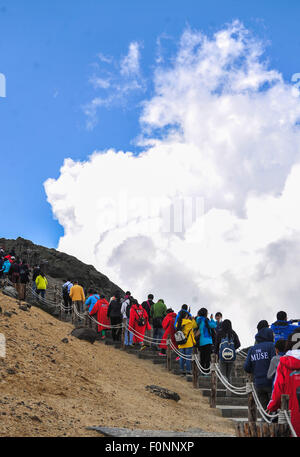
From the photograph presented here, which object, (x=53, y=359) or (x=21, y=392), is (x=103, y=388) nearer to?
(x=53, y=359)

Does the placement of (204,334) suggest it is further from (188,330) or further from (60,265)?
(60,265)

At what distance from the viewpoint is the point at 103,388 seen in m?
11.8

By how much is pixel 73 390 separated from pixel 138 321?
835 centimetres

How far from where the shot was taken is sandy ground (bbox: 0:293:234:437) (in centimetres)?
867

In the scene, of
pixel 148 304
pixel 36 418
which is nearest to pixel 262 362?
pixel 36 418

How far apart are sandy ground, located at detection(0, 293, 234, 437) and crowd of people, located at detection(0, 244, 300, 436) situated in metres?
1.46

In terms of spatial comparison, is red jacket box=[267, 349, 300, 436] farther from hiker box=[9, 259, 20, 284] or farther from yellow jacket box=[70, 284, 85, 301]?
hiker box=[9, 259, 20, 284]

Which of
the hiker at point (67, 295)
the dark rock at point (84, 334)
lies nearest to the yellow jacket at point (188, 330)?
the dark rock at point (84, 334)

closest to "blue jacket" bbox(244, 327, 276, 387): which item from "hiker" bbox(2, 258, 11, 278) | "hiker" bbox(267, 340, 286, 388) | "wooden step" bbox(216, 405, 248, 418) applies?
"hiker" bbox(267, 340, 286, 388)

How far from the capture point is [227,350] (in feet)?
43.8

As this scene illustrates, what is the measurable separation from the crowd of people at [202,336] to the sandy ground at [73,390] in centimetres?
146

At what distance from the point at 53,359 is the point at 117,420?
3.48 m
